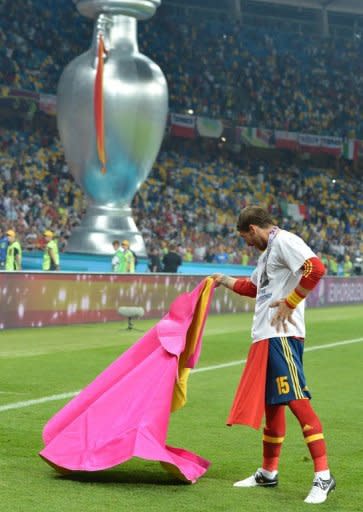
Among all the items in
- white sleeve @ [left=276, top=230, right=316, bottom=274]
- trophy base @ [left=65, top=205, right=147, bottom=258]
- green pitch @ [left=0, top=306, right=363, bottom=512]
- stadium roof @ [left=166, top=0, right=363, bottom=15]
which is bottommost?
trophy base @ [left=65, top=205, right=147, bottom=258]

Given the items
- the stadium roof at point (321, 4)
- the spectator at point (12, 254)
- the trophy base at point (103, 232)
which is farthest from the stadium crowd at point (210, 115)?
the spectator at point (12, 254)

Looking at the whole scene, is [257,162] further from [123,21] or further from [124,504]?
[124,504]

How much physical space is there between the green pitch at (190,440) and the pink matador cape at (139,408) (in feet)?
0.55

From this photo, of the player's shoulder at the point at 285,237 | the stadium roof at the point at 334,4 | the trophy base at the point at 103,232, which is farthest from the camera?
the stadium roof at the point at 334,4

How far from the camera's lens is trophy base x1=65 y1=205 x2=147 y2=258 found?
95.5ft

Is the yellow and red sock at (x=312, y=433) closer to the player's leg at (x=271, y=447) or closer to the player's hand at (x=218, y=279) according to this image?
the player's leg at (x=271, y=447)

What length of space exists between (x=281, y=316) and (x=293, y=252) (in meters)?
0.38

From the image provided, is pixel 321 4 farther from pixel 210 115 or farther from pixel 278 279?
pixel 278 279

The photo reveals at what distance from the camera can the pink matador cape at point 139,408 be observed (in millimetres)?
6480

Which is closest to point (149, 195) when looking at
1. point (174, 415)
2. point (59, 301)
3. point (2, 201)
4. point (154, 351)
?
point (2, 201)

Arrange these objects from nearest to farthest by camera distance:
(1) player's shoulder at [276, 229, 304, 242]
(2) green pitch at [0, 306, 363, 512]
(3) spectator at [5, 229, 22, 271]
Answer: (2) green pitch at [0, 306, 363, 512] → (1) player's shoulder at [276, 229, 304, 242] → (3) spectator at [5, 229, 22, 271]

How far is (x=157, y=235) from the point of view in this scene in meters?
41.6

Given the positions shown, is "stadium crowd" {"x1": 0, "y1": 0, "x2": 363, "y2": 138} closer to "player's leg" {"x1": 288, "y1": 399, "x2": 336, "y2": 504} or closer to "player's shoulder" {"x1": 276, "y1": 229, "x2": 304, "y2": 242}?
"player's shoulder" {"x1": 276, "y1": 229, "x2": 304, "y2": 242}

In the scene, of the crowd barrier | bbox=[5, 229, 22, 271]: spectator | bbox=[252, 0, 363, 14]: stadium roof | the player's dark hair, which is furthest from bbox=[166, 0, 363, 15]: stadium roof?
the player's dark hair
